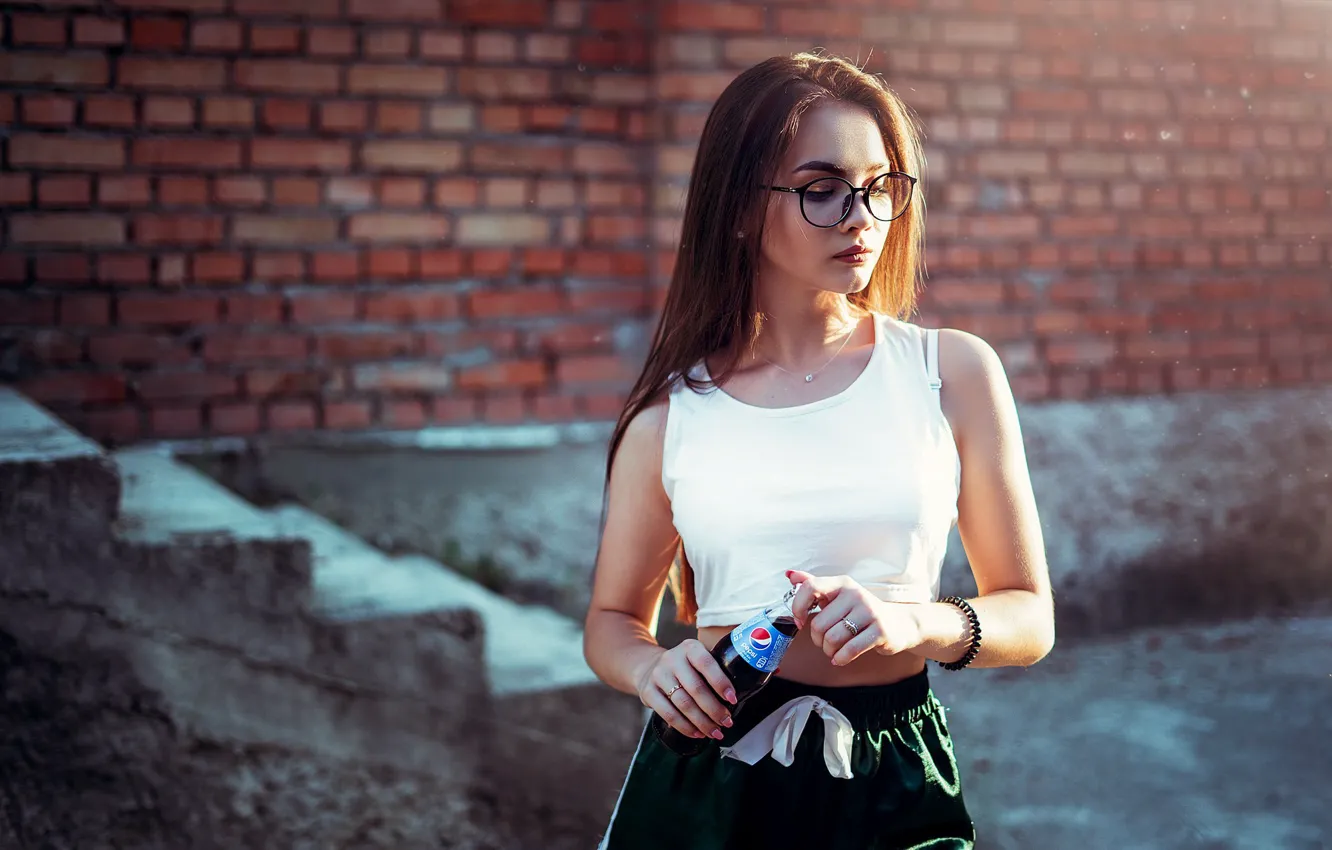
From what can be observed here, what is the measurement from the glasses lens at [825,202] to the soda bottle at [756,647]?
0.53 metres

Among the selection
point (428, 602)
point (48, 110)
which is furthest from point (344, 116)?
point (428, 602)

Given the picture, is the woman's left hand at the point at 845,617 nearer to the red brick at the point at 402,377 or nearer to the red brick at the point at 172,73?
the red brick at the point at 402,377

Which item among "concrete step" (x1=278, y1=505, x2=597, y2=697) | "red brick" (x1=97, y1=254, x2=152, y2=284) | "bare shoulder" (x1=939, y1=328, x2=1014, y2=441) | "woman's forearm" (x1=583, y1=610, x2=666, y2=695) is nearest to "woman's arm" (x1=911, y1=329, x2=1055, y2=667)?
"bare shoulder" (x1=939, y1=328, x2=1014, y2=441)

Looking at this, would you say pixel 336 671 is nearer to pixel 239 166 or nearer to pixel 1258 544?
pixel 239 166

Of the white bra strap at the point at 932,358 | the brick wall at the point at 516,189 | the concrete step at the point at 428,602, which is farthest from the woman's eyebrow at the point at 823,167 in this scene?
the brick wall at the point at 516,189

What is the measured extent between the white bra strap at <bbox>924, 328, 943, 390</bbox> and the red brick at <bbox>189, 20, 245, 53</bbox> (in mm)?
2641

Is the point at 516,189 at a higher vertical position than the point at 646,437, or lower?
higher

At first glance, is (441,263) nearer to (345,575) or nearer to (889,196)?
(345,575)

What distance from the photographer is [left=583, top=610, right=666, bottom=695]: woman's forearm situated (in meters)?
1.82

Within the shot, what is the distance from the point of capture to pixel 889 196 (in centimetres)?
183

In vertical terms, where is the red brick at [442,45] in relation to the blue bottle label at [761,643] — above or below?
above

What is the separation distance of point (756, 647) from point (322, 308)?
8.64 feet

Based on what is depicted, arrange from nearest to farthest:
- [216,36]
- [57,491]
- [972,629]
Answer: [972,629] → [57,491] → [216,36]

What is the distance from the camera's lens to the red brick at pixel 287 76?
3.73 metres
